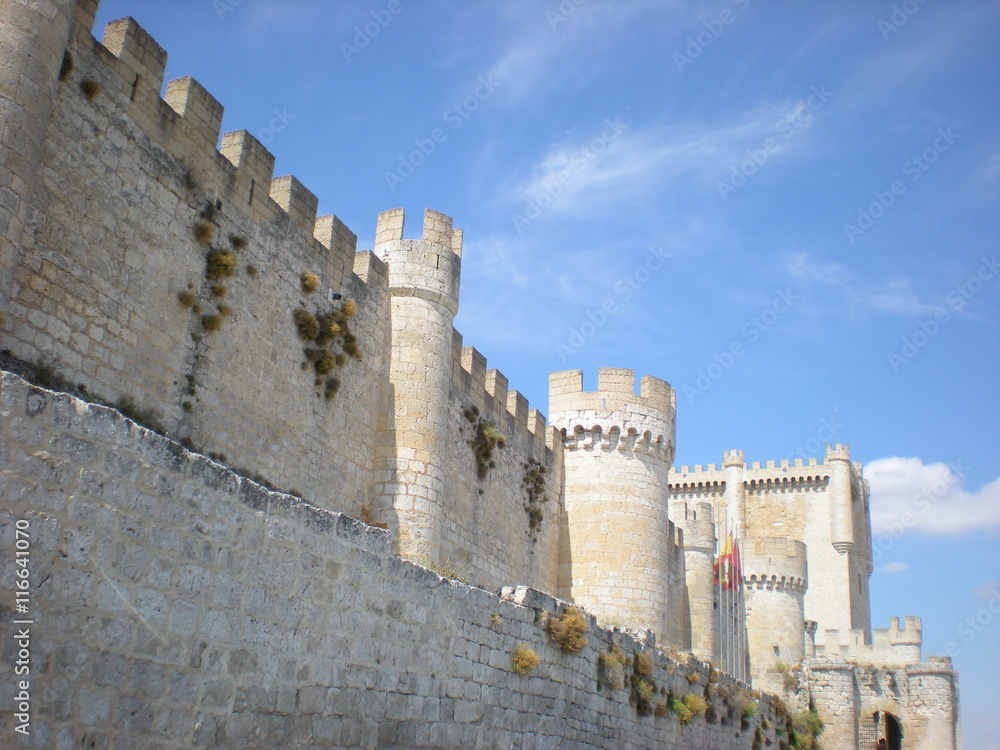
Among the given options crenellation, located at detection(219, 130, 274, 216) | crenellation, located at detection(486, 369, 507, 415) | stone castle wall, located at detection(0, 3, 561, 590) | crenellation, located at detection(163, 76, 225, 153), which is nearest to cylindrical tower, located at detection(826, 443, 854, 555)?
crenellation, located at detection(486, 369, 507, 415)

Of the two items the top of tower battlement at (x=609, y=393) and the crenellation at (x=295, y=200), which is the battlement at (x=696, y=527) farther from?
the crenellation at (x=295, y=200)

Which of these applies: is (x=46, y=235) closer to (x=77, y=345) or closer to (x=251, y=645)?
(x=77, y=345)

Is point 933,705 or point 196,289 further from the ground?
Result: point 196,289

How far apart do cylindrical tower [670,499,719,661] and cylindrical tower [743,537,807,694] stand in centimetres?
615

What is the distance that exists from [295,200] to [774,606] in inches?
A: 1039

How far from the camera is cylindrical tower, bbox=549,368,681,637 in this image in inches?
762

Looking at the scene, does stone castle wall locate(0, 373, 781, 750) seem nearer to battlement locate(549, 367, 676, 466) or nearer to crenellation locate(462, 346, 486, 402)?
crenellation locate(462, 346, 486, 402)

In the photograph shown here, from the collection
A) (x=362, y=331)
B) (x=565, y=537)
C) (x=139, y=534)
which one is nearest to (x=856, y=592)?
(x=565, y=537)

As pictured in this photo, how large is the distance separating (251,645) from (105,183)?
199 inches

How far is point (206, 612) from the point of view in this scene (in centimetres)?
569

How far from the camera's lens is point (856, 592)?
4553cm

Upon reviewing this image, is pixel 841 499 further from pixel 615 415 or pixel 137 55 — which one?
pixel 137 55

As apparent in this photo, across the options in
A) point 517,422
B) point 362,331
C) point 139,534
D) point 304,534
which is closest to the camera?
point 139,534

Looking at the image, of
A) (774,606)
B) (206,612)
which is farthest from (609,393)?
(774,606)
